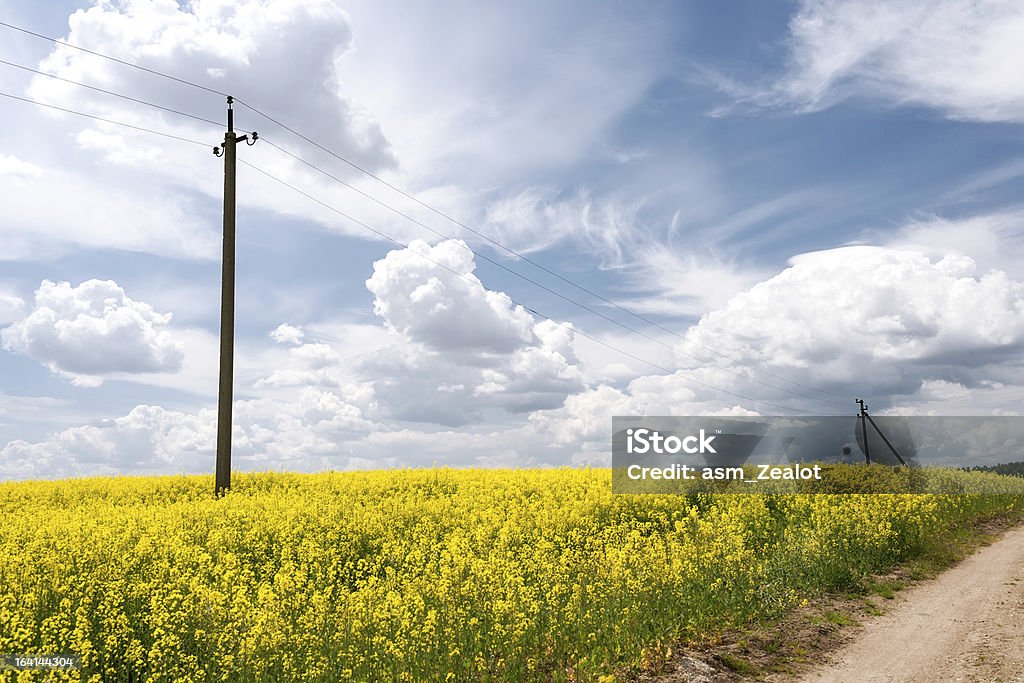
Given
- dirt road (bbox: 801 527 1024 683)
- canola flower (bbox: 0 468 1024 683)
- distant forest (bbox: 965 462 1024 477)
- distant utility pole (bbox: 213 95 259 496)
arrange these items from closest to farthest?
canola flower (bbox: 0 468 1024 683), dirt road (bbox: 801 527 1024 683), distant utility pole (bbox: 213 95 259 496), distant forest (bbox: 965 462 1024 477)

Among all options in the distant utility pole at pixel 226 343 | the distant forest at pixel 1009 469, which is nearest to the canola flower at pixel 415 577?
the distant utility pole at pixel 226 343

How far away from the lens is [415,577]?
11898 mm

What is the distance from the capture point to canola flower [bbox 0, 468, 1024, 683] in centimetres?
916

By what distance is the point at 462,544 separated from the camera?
1359 centimetres

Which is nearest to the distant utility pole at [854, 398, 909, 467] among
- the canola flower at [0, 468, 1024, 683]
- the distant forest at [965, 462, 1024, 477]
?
the distant forest at [965, 462, 1024, 477]

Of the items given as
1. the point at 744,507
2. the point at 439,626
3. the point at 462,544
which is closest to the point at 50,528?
the point at 462,544

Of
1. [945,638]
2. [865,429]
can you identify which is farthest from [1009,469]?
[945,638]

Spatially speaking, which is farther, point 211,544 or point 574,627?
point 211,544

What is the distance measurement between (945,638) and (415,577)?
9.04 m

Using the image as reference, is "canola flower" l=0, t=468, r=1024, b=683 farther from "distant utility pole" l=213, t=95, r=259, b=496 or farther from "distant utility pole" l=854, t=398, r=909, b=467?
"distant utility pole" l=854, t=398, r=909, b=467

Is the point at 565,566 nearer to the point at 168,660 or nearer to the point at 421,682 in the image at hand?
the point at 421,682

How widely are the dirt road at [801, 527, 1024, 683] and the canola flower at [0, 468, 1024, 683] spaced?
1367mm

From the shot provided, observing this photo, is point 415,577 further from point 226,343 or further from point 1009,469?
point 1009,469

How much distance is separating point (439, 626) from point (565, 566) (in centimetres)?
375
